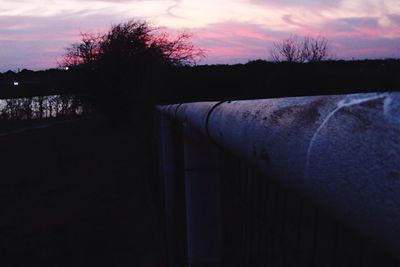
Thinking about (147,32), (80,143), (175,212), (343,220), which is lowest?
(80,143)

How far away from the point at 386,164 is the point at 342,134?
8 cm

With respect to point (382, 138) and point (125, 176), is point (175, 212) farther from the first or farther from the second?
point (125, 176)

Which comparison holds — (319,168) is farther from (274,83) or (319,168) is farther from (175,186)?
(274,83)

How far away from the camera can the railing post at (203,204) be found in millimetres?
2473

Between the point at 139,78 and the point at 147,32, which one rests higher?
the point at 147,32

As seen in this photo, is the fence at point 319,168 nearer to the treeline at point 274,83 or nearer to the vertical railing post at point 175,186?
the vertical railing post at point 175,186

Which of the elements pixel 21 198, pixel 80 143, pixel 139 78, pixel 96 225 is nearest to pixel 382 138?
pixel 96 225

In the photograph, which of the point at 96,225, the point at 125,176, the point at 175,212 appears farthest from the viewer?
the point at 125,176

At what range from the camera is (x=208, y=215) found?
2.50 m

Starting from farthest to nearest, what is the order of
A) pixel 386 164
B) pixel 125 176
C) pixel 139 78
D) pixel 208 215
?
pixel 139 78 < pixel 125 176 < pixel 208 215 < pixel 386 164

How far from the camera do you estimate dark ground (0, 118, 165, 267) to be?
6707mm

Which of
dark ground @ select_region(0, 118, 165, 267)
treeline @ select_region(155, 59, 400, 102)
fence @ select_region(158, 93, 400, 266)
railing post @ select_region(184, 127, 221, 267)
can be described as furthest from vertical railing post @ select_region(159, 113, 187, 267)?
treeline @ select_region(155, 59, 400, 102)

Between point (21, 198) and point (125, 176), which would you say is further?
point (125, 176)

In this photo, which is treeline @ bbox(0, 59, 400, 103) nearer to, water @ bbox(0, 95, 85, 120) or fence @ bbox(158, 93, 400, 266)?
fence @ bbox(158, 93, 400, 266)
